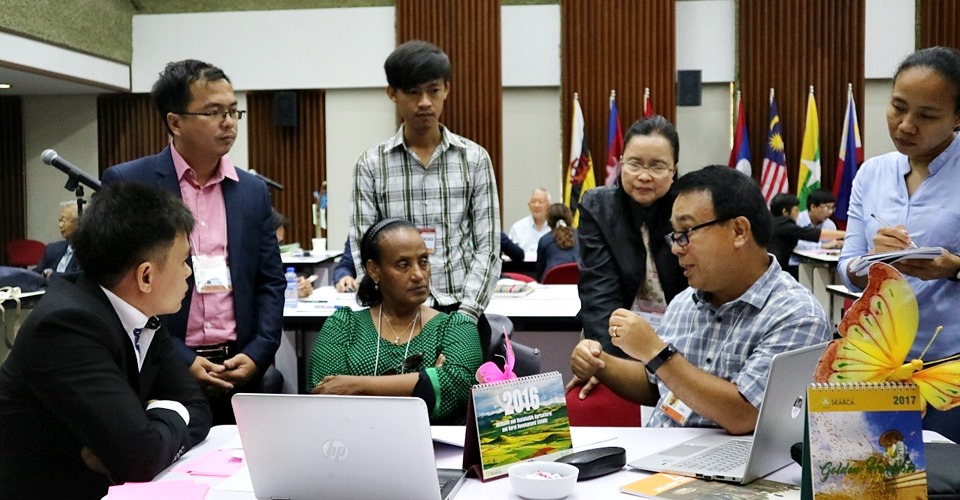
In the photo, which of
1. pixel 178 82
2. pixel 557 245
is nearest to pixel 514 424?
pixel 178 82

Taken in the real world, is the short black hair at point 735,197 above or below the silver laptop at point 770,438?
above

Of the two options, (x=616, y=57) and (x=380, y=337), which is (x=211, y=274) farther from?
(x=616, y=57)

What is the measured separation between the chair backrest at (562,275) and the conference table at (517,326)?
29.1 inches

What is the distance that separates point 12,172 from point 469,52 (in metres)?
5.87

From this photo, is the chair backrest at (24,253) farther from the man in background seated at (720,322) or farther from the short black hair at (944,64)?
the short black hair at (944,64)

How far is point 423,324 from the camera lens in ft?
8.50

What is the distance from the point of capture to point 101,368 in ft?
5.68

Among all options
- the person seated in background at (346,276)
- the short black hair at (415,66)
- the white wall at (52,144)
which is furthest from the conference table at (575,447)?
the white wall at (52,144)

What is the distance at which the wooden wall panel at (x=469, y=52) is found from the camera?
9539 millimetres

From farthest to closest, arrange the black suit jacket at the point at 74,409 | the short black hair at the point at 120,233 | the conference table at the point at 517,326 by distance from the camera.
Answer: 1. the conference table at the point at 517,326
2. the short black hair at the point at 120,233
3. the black suit jacket at the point at 74,409

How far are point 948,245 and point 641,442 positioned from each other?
1102 millimetres

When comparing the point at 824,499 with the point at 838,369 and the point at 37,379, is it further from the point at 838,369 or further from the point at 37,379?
the point at 37,379

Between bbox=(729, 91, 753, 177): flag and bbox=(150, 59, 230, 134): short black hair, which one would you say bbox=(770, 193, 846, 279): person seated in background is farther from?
bbox=(150, 59, 230, 134): short black hair

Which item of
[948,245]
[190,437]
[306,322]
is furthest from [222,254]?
[948,245]
